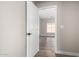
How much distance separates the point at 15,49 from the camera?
3.57m

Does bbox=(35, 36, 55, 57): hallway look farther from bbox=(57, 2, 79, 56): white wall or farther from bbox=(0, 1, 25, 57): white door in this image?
bbox=(0, 1, 25, 57): white door

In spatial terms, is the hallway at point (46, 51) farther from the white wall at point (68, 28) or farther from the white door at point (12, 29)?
the white door at point (12, 29)

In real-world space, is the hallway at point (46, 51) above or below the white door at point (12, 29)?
below

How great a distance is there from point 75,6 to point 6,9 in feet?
7.79

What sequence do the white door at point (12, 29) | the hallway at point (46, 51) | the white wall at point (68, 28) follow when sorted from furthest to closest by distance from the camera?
the white wall at point (68, 28) → the hallway at point (46, 51) → the white door at point (12, 29)

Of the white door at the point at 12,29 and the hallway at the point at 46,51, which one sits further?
the hallway at the point at 46,51

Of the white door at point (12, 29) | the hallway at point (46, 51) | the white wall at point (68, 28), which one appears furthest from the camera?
the white wall at point (68, 28)

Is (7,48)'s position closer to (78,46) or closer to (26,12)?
(26,12)

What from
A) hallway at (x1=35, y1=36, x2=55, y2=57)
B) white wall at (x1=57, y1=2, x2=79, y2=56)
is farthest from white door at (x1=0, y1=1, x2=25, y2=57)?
white wall at (x1=57, y1=2, x2=79, y2=56)

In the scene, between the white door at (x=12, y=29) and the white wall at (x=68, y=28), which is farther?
the white wall at (x=68, y=28)

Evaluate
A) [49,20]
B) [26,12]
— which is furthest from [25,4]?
[49,20]

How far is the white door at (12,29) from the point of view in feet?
11.7

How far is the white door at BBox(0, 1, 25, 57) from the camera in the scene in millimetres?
3553

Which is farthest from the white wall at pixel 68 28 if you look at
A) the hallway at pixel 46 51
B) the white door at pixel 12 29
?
the white door at pixel 12 29
